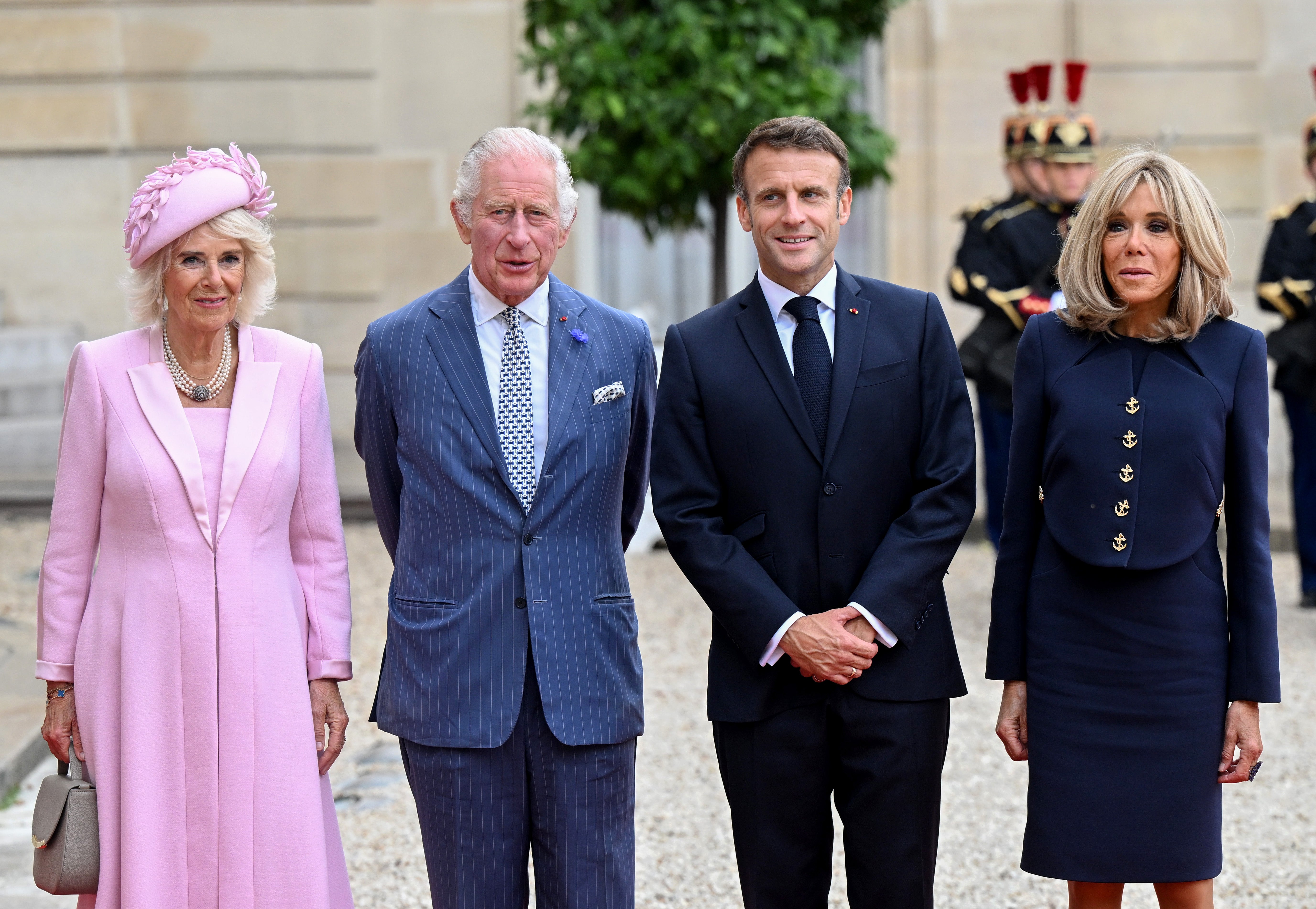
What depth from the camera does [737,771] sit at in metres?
3.08

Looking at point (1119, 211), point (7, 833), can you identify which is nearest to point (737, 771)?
point (1119, 211)

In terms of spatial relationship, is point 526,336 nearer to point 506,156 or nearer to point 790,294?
point 506,156

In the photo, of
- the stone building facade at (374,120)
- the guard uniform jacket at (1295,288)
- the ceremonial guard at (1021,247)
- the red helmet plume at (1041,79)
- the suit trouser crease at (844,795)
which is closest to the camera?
the suit trouser crease at (844,795)

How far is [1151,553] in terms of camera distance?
289 cm

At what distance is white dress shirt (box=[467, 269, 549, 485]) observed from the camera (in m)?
3.02

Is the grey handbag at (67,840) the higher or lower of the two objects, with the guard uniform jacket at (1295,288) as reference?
lower

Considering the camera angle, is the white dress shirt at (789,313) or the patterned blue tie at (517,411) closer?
the patterned blue tie at (517,411)

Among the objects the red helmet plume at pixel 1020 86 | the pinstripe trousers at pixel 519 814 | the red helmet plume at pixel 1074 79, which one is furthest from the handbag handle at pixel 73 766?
the red helmet plume at pixel 1020 86

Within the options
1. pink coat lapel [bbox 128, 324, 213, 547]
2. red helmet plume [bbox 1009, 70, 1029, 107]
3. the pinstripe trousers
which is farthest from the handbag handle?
red helmet plume [bbox 1009, 70, 1029, 107]

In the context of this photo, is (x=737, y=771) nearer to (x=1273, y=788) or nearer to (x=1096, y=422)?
(x=1096, y=422)

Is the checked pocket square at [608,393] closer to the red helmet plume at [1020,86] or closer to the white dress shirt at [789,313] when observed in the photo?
the white dress shirt at [789,313]

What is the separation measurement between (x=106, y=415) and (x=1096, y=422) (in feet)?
6.07

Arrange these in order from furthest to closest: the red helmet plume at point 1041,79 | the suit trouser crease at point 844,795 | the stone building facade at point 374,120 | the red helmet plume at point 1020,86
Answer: the stone building facade at point 374,120 → the red helmet plume at point 1020,86 → the red helmet plume at point 1041,79 → the suit trouser crease at point 844,795

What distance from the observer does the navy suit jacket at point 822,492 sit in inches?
117
